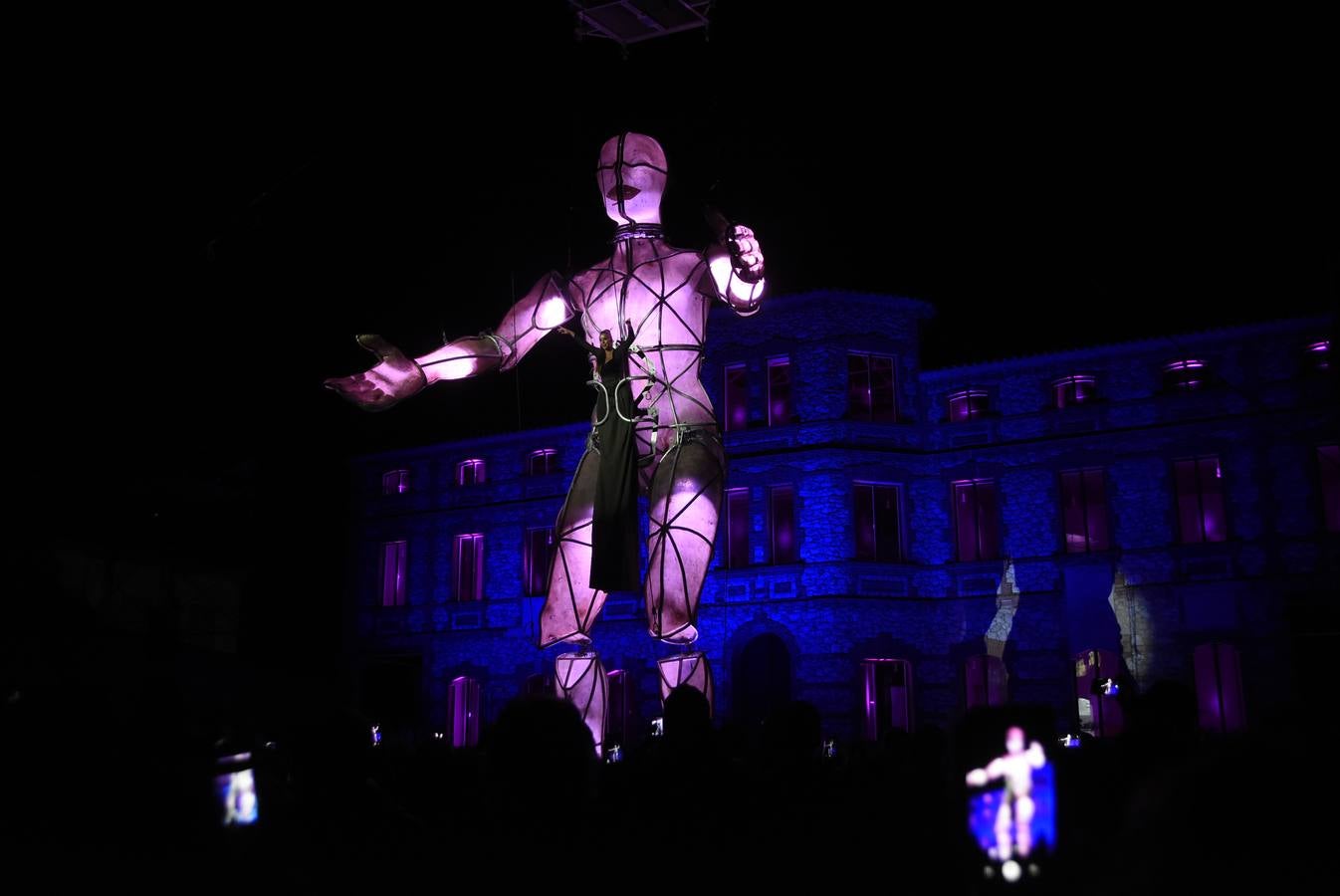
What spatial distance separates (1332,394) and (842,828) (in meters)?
18.9

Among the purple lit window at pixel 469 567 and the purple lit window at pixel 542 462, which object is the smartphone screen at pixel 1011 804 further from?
the purple lit window at pixel 469 567

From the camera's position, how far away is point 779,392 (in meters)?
23.0

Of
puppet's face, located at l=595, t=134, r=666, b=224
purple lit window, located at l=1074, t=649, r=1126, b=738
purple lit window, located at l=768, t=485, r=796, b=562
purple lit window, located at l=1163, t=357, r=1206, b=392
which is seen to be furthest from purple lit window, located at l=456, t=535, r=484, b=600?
puppet's face, located at l=595, t=134, r=666, b=224

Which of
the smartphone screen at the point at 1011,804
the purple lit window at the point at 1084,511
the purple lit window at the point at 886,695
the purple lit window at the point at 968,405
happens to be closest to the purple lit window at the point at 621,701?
the purple lit window at the point at 886,695

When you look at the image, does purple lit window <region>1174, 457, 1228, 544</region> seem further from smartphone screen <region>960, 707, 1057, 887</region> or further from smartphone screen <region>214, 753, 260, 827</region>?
smartphone screen <region>214, 753, 260, 827</region>

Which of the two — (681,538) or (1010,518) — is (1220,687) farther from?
(681,538)

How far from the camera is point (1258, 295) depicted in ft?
65.6

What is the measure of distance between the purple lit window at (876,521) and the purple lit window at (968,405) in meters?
1.86

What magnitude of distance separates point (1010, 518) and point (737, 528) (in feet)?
16.8

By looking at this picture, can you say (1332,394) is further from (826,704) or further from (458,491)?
(458,491)

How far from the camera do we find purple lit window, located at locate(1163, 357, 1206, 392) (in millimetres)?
20453

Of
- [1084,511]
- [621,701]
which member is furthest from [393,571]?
[1084,511]

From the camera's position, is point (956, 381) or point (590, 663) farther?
point (956, 381)

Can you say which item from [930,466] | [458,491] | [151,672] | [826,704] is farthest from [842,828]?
[458,491]
